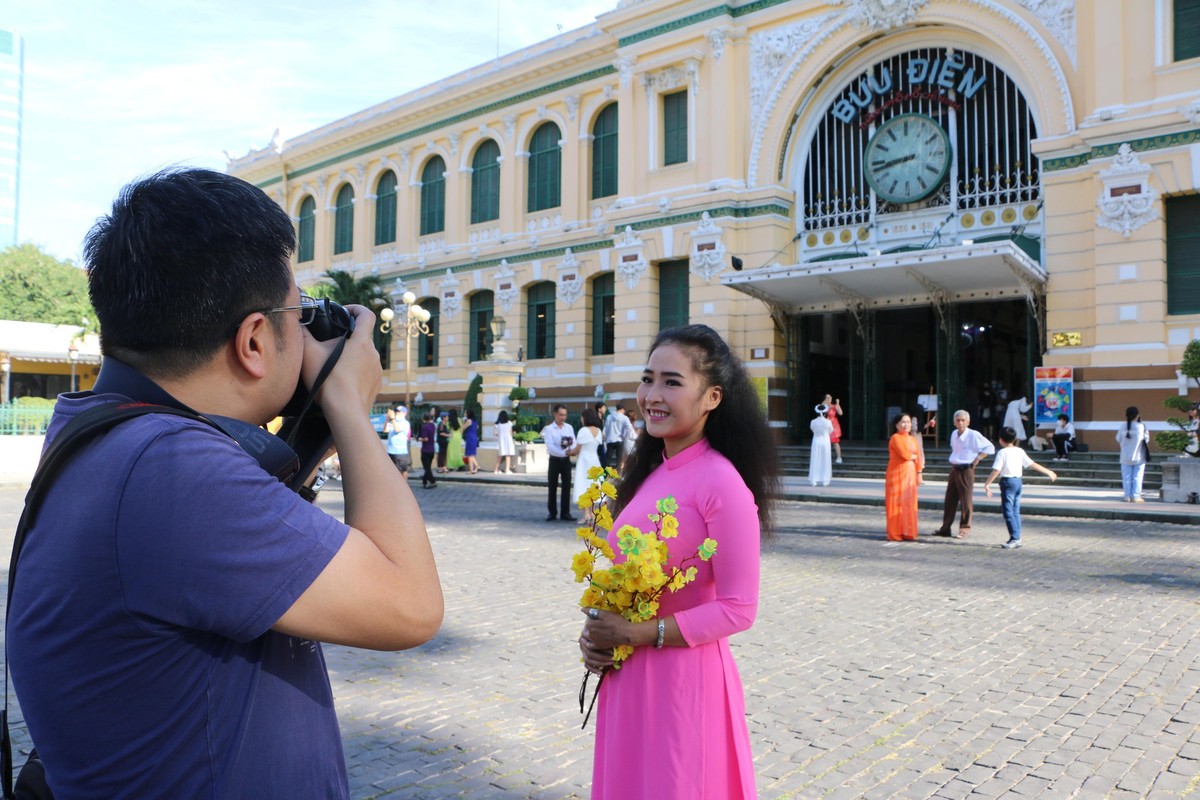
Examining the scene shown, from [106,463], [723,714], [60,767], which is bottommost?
[723,714]

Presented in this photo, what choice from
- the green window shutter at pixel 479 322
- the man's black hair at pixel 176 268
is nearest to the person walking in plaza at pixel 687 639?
the man's black hair at pixel 176 268

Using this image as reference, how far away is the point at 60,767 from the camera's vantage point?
1254mm

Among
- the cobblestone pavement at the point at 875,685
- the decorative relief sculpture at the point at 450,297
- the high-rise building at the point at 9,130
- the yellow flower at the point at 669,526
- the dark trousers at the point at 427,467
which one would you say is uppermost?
the high-rise building at the point at 9,130

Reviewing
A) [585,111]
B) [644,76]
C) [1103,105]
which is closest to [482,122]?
[585,111]

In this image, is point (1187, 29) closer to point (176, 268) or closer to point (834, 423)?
point (834, 423)

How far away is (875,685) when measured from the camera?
537 cm

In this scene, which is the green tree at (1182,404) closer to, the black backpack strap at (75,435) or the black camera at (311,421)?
the black camera at (311,421)

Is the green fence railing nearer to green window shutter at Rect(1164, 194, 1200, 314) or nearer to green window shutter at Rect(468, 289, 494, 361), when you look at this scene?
green window shutter at Rect(468, 289, 494, 361)

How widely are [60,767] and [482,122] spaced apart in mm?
33016

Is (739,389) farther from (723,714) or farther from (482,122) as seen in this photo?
(482,122)

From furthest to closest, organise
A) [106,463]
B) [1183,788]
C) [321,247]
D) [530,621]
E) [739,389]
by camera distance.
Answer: [321,247] < [530,621] < [1183,788] < [739,389] < [106,463]

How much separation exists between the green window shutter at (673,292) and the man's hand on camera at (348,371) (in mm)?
24321

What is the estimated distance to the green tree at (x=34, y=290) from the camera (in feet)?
181

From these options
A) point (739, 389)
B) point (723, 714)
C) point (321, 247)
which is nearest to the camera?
point (723, 714)
